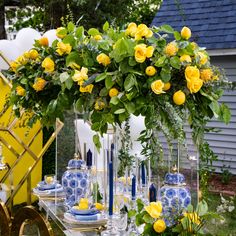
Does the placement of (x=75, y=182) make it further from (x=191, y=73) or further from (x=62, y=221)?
(x=191, y=73)

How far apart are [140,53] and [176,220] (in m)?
0.75

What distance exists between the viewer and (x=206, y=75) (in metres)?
2.26

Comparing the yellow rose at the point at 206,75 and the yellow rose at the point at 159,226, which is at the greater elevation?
the yellow rose at the point at 206,75

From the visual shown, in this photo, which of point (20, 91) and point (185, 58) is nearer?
point (185, 58)

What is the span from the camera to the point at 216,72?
2.36 m

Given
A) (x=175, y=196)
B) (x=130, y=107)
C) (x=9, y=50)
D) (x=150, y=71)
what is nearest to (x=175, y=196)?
(x=175, y=196)

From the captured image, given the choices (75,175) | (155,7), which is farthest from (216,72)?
(155,7)

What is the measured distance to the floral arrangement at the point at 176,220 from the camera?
7.39ft

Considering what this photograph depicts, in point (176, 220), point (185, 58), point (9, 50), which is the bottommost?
point (176, 220)

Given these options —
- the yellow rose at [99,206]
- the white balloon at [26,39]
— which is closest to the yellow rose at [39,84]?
the yellow rose at [99,206]

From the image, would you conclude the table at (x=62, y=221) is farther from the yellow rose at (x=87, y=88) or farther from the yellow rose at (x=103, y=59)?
the yellow rose at (x=103, y=59)

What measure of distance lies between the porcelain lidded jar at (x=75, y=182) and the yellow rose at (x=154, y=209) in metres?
0.85

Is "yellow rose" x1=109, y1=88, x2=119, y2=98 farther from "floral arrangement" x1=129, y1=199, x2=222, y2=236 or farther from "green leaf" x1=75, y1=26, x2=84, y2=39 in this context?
"floral arrangement" x1=129, y1=199, x2=222, y2=236

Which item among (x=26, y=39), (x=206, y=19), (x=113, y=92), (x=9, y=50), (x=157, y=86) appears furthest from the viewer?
(x=206, y=19)
